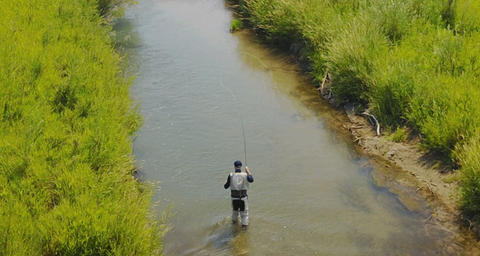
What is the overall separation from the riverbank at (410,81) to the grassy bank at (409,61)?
26 millimetres

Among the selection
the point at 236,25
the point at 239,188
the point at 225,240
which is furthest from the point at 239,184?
the point at 236,25

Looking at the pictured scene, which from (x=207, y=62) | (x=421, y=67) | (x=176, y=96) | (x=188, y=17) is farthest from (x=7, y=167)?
(x=188, y=17)

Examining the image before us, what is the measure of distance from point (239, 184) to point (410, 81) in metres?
5.82

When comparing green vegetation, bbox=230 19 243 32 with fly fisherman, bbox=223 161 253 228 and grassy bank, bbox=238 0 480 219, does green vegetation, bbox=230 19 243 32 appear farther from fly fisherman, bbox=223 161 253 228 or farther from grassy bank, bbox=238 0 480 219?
fly fisherman, bbox=223 161 253 228

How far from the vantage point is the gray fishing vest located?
973cm

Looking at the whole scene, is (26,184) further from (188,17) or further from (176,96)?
(188,17)

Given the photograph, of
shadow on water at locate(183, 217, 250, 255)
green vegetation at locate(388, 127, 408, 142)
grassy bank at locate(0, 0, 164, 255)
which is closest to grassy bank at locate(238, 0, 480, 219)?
green vegetation at locate(388, 127, 408, 142)

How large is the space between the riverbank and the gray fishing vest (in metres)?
3.75

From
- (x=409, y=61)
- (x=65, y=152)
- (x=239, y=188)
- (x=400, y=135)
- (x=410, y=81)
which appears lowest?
(x=400, y=135)

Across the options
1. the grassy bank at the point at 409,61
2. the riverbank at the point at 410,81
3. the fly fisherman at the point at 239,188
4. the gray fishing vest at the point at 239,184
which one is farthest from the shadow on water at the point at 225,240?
the grassy bank at the point at 409,61

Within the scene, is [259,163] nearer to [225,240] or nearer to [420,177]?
[225,240]

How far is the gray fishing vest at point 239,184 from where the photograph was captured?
9727 mm

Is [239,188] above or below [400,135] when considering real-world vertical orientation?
above

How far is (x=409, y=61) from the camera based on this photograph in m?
13.7
